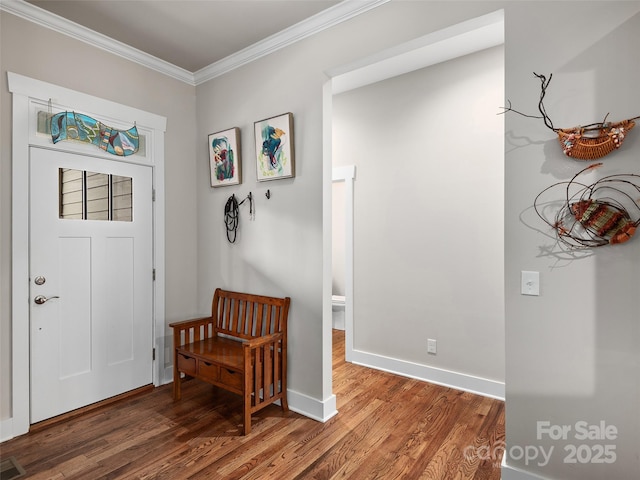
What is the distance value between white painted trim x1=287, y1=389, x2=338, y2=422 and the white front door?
1359 mm

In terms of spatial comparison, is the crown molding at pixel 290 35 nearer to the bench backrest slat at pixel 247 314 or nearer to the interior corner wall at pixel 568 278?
the interior corner wall at pixel 568 278

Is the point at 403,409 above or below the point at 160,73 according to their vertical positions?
below

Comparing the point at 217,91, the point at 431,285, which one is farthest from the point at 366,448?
the point at 217,91

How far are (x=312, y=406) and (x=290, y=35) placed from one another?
109 inches

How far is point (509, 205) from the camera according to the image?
1.84 metres

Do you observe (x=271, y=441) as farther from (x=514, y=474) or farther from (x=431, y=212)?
(x=431, y=212)

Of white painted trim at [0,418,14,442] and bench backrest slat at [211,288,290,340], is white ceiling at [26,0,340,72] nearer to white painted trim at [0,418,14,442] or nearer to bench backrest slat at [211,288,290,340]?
bench backrest slat at [211,288,290,340]

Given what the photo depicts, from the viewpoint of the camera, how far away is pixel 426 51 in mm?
2967

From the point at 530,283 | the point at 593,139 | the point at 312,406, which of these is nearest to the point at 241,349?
the point at 312,406

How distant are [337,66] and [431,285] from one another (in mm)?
2007

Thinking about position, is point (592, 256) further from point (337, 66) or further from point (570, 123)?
point (337, 66)

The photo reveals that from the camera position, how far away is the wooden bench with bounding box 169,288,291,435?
8.07 feet

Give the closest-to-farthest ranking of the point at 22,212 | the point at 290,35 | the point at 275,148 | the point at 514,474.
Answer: the point at 514,474 < the point at 22,212 < the point at 290,35 < the point at 275,148

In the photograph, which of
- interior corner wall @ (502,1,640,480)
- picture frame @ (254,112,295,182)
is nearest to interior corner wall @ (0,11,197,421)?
picture frame @ (254,112,295,182)
